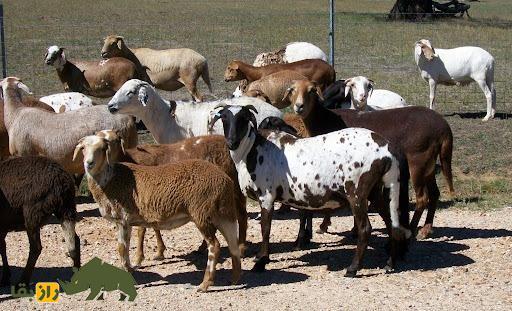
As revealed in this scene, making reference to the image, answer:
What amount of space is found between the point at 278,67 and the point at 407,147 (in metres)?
5.86

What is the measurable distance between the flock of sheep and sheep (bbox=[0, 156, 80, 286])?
0.01m

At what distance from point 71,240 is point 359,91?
4905 millimetres

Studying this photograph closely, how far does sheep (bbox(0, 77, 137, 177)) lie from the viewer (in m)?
10.9

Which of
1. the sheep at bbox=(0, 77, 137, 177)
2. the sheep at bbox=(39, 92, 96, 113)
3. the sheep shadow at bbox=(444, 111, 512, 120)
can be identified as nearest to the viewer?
the sheep at bbox=(0, 77, 137, 177)

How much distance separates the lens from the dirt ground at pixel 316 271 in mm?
7785

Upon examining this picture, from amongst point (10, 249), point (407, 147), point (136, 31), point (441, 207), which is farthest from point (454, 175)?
point (136, 31)

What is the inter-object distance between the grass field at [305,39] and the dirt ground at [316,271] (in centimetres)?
195

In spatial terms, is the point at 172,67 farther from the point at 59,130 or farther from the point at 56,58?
the point at 59,130

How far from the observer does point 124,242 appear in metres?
8.34

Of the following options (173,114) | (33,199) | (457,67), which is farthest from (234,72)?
(33,199)

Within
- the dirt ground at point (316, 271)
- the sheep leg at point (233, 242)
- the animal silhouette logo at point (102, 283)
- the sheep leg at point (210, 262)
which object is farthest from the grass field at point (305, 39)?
the animal silhouette logo at point (102, 283)

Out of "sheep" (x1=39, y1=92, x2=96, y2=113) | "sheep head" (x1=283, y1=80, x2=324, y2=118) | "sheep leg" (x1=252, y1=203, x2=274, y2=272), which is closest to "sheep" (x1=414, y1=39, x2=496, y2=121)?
"sheep" (x1=39, y1=92, x2=96, y2=113)

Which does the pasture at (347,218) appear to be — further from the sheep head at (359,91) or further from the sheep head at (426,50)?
the sheep head at (359,91)

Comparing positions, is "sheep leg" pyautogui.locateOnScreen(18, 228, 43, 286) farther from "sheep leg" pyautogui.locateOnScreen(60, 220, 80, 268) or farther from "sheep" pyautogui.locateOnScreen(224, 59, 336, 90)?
"sheep" pyautogui.locateOnScreen(224, 59, 336, 90)
